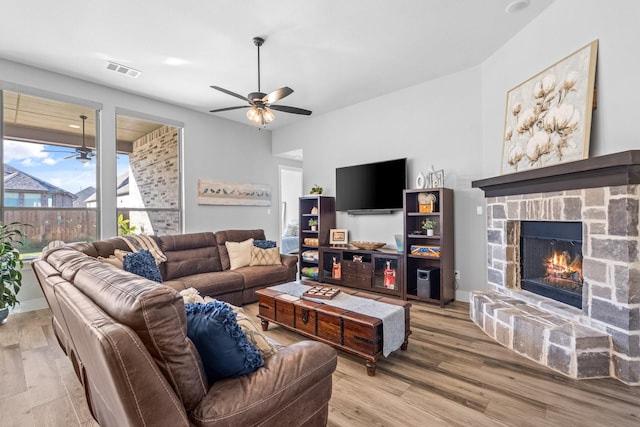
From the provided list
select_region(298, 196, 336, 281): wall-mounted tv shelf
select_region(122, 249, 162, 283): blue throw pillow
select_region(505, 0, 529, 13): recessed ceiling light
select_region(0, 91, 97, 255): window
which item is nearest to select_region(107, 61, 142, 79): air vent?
select_region(0, 91, 97, 255): window

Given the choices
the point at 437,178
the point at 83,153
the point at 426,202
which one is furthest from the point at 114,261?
the point at 437,178

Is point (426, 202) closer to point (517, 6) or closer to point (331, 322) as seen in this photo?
point (517, 6)

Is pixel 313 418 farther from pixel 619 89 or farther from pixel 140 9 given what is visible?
pixel 140 9

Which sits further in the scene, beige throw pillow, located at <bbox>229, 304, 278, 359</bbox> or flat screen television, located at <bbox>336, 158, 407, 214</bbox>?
flat screen television, located at <bbox>336, 158, 407, 214</bbox>

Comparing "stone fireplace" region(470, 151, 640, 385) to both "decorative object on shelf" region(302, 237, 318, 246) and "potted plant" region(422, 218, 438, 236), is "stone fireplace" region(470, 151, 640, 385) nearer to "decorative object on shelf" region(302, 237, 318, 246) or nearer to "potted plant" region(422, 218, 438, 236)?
"potted plant" region(422, 218, 438, 236)

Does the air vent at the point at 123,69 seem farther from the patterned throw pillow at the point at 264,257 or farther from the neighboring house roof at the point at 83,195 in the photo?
the patterned throw pillow at the point at 264,257

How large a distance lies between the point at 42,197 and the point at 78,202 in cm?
37

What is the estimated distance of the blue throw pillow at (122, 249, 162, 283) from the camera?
3.09 m

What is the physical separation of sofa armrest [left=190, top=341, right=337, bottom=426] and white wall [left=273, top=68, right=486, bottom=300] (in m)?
3.14

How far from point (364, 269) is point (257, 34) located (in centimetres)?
325

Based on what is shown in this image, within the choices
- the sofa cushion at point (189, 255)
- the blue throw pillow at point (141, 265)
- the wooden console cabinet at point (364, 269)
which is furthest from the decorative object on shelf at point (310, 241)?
the blue throw pillow at point (141, 265)

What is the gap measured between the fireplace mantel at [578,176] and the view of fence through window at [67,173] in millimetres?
4867

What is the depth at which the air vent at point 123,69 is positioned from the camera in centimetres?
372

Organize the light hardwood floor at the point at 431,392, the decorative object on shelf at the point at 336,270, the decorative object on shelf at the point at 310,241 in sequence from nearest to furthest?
the light hardwood floor at the point at 431,392 < the decorative object on shelf at the point at 336,270 < the decorative object on shelf at the point at 310,241
